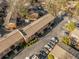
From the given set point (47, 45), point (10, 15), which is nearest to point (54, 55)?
point (47, 45)

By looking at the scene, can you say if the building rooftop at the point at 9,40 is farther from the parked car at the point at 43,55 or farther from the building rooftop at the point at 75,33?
the building rooftop at the point at 75,33

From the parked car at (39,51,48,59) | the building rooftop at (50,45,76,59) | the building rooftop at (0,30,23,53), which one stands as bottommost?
the parked car at (39,51,48,59)

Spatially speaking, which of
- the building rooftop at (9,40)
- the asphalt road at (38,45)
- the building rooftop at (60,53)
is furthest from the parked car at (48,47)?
the building rooftop at (9,40)

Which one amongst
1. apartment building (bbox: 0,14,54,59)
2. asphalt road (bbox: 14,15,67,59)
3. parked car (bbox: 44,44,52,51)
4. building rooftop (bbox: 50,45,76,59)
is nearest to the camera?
building rooftop (bbox: 50,45,76,59)

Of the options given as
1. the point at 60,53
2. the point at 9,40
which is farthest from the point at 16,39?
the point at 60,53

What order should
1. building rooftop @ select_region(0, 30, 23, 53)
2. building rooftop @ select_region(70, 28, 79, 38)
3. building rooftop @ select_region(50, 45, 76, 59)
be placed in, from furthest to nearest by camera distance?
1. building rooftop @ select_region(70, 28, 79, 38)
2. building rooftop @ select_region(0, 30, 23, 53)
3. building rooftop @ select_region(50, 45, 76, 59)

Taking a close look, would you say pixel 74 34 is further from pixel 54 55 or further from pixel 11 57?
pixel 11 57

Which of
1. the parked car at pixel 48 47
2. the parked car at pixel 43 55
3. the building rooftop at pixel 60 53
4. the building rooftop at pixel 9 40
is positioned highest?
the building rooftop at pixel 9 40

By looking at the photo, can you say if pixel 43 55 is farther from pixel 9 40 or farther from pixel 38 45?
pixel 9 40

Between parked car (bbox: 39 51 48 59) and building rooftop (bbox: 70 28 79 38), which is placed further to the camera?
building rooftop (bbox: 70 28 79 38)

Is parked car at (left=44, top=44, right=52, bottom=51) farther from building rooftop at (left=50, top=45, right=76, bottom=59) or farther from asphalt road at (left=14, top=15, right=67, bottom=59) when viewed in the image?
building rooftop at (left=50, top=45, right=76, bottom=59)

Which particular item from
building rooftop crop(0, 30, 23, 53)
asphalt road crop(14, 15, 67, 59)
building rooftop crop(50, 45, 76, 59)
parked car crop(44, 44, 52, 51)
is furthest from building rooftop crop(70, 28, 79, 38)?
building rooftop crop(0, 30, 23, 53)
